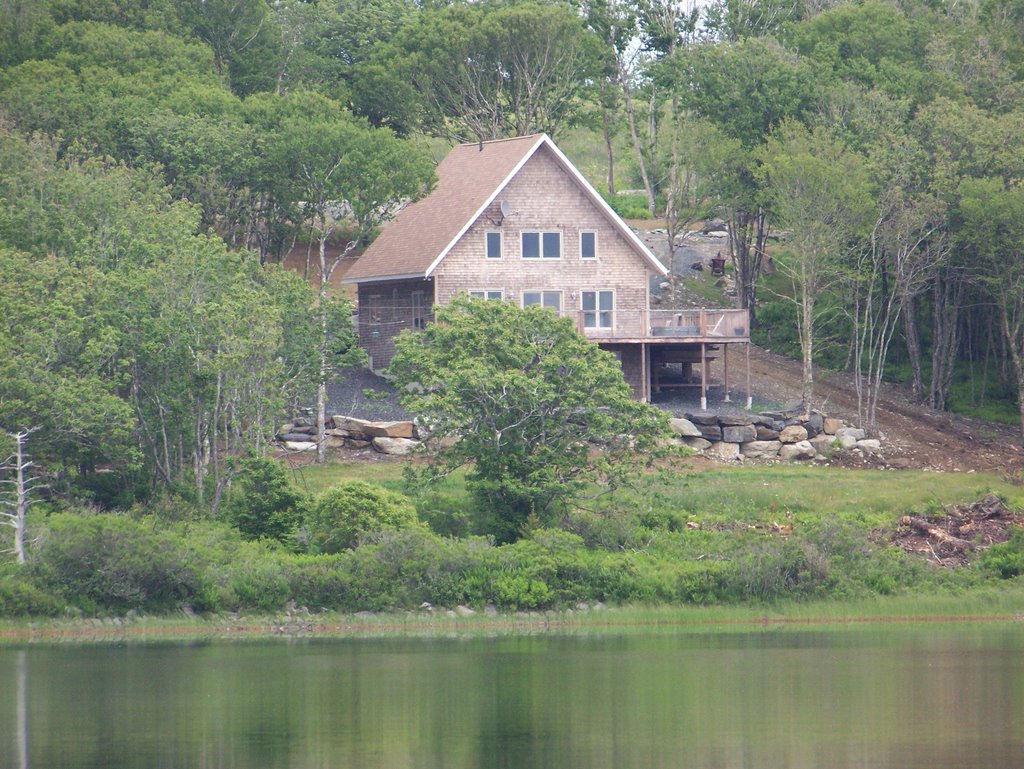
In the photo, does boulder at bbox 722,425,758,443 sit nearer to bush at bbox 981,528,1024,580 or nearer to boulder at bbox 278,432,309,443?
boulder at bbox 278,432,309,443

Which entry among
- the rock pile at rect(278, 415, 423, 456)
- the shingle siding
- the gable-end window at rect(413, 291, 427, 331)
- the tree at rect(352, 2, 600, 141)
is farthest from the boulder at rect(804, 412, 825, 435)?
the tree at rect(352, 2, 600, 141)

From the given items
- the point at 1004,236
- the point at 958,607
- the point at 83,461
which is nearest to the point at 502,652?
the point at 958,607

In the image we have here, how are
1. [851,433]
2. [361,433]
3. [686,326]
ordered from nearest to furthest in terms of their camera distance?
[361,433] → [851,433] → [686,326]

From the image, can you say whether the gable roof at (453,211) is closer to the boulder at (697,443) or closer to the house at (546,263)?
the house at (546,263)

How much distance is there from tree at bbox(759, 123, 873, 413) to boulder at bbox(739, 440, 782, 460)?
230 centimetres

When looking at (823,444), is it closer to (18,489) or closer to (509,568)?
(509,568)

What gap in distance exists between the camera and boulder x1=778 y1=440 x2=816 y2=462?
5197cm

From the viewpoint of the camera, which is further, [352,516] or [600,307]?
[600,307]

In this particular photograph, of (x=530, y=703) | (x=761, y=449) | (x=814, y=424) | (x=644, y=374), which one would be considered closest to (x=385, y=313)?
(x=644, y=374)

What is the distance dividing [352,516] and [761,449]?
18.8 m

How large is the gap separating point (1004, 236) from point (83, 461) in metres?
31.1

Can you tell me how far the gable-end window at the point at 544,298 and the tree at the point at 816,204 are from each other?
Result: 8.38 meters

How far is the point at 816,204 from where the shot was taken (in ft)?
179

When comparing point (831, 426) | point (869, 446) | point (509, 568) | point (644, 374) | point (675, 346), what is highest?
point (675, 346)
